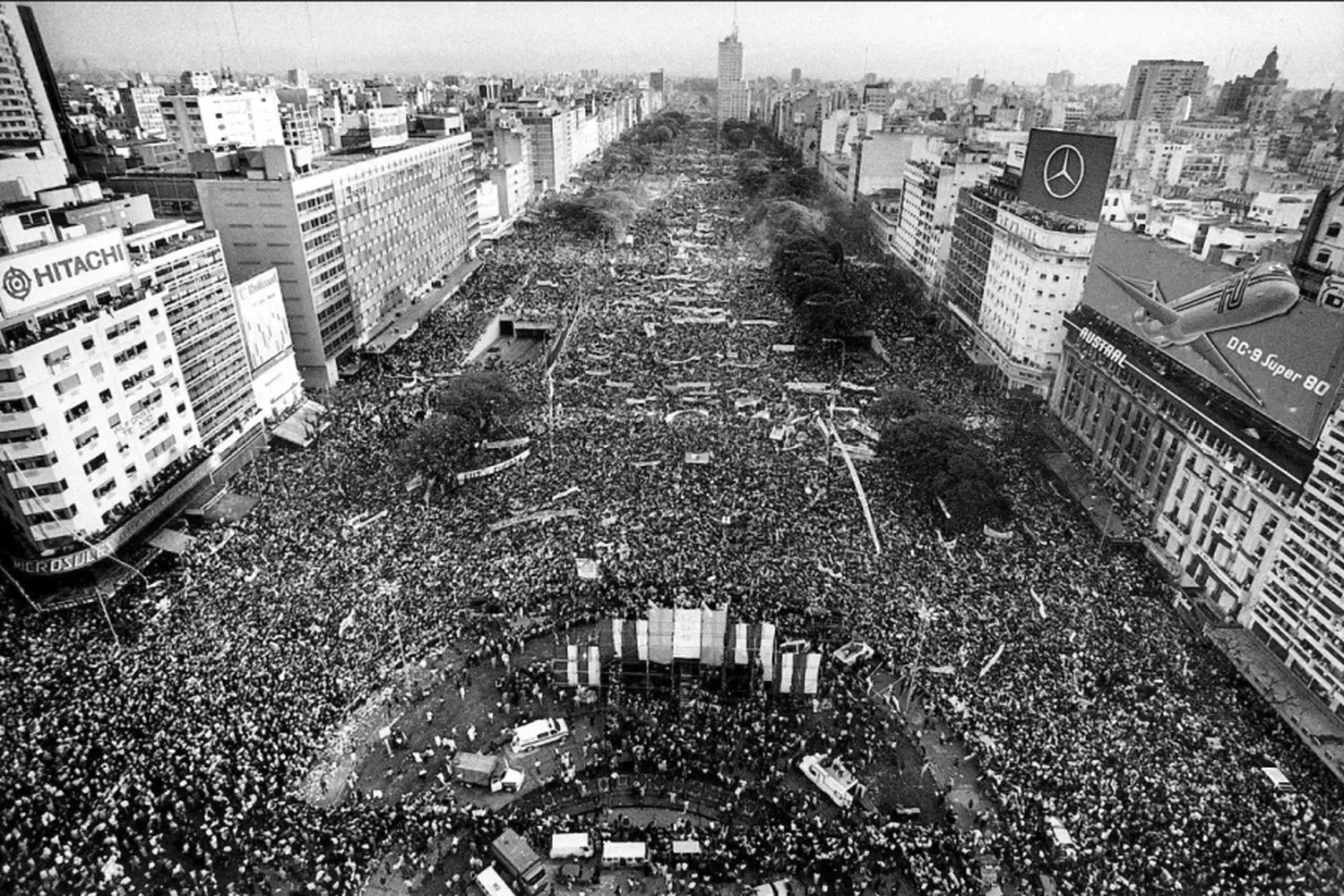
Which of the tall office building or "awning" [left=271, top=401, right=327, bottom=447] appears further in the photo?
the tall office building

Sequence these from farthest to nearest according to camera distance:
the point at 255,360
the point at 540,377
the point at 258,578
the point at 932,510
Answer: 1. the point at 540,377
2. the point at 255,360
3. the point at 932,510
4. the point at 258,578

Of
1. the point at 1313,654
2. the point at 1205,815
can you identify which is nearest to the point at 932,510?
the point at 1313,654

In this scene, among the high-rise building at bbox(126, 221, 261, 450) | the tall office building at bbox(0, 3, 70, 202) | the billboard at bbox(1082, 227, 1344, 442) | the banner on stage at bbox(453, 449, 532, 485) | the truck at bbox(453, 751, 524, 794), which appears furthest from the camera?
the tall office building at bbox(0, 3, 70, 202)

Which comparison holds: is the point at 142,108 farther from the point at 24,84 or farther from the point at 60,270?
the point at 60,270

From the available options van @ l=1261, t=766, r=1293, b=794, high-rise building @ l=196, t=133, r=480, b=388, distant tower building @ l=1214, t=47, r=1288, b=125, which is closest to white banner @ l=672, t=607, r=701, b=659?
van @ l=1261, t=766, r=1293, b=794

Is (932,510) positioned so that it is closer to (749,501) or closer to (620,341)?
(749,501)

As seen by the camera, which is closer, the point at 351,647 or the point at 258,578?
the point at 351,647

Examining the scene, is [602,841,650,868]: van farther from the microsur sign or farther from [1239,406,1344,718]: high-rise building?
the microsur sign

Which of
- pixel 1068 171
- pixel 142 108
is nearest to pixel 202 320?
pixel 1068 171
